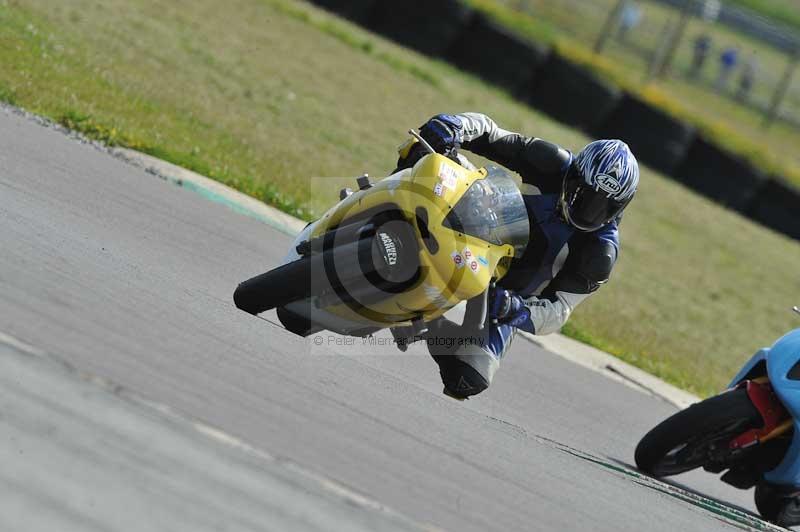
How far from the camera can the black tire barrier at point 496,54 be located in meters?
18.4

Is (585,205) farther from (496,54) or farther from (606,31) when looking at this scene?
(606,31)

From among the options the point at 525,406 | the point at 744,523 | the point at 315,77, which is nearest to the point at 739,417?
the point at 744,523

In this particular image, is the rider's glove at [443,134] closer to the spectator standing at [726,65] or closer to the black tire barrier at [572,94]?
the black tire barrier at [572,94]

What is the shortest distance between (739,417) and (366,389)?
87.0 inches

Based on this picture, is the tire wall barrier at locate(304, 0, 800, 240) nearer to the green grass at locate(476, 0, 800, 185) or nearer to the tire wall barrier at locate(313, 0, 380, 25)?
the tire wall barrier at locate(313, 0, 380, 25)

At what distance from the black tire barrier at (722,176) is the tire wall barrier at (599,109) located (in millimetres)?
16

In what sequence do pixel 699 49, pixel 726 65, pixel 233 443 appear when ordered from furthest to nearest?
1. pixel 726 65
2. pixel 699 49
3. pixel 233 443

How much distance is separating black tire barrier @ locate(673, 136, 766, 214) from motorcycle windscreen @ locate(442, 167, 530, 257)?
1353 cm

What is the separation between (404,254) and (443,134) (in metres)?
0.95

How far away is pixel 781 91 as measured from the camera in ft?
70.1

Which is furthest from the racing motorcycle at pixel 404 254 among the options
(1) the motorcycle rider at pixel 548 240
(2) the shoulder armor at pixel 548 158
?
(2) the shoulder armor at pixel 548 158

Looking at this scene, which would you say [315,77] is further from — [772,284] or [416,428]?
[416,428]

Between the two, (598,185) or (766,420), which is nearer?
(598,185)

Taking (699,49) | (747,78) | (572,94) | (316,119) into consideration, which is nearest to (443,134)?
(316,119)
